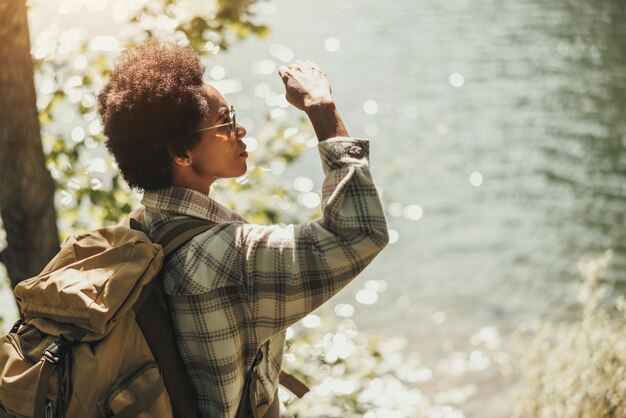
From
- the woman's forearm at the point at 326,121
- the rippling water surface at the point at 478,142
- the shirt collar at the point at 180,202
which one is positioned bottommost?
the rippling water surface at the point at 478,142

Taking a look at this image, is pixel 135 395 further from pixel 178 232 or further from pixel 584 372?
pixel 584 372

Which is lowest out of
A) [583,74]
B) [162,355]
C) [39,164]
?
[583,74]

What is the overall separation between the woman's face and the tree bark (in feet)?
4.57

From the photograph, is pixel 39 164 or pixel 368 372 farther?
pixel 368 372

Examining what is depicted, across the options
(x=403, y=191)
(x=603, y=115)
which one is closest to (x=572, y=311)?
(x=403, y=191)

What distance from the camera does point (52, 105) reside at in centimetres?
439

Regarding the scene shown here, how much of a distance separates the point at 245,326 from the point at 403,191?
9.15m

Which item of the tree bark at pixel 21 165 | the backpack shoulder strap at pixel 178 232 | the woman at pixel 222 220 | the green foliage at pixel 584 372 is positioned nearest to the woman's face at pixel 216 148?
the woman at pixel 222 220

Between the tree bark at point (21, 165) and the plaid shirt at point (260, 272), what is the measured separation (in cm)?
155

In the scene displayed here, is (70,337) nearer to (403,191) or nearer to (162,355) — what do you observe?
(162,355)

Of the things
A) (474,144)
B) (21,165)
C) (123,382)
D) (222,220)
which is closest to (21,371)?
(123,382)

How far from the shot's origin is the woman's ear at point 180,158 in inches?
77.4

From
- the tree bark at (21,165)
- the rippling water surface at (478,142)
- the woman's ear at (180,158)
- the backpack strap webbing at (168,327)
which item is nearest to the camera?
the backpack strap webbing at (168,327)

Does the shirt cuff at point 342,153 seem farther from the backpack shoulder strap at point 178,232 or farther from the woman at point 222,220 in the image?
the backpack shoulder strap at point 178,232
